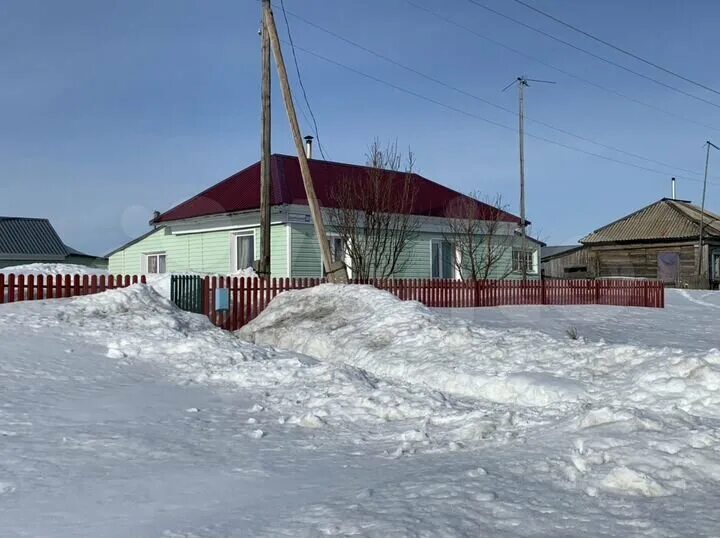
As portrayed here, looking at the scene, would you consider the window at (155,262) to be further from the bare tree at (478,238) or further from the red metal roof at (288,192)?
the bare tree at (478,238)

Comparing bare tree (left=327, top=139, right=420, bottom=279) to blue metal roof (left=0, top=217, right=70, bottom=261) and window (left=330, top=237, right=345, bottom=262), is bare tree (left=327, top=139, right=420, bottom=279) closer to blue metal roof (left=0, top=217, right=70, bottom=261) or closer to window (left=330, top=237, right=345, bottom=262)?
window (left=330, top=237, right=345, bottom=262)

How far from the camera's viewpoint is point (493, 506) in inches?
166

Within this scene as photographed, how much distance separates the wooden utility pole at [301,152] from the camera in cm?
1645

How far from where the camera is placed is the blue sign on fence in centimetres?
1572

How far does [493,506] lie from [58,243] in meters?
50.4

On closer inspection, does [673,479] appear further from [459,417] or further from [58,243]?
[58,243]

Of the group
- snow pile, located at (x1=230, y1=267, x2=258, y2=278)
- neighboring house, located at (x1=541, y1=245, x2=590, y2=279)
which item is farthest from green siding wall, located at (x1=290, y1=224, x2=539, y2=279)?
neighboring house, located at (x1=541, y1=245, x2=590, y2=279)

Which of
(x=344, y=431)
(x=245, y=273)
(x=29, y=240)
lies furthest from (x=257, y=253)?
(x=29, y=240)

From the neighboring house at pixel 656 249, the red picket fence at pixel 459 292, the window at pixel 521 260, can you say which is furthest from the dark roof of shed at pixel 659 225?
the red picket fence at pixel 459 292

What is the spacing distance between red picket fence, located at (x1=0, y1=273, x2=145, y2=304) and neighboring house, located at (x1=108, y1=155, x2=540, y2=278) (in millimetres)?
9128

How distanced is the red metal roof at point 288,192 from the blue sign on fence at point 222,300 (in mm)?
7509

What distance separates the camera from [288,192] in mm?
24203

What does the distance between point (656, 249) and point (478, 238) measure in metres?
22.7

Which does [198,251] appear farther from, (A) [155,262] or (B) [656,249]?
(B) [656,249]
